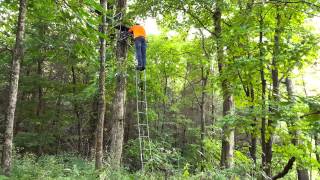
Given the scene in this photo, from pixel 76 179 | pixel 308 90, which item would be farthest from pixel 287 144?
pixel 308 90

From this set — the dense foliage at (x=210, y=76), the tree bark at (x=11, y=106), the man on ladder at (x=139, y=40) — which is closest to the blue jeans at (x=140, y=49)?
the man on ladder at (x=139, y=40)

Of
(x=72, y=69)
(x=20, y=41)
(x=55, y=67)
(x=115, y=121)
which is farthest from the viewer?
(x=55, y=67)

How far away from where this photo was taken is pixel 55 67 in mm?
21984

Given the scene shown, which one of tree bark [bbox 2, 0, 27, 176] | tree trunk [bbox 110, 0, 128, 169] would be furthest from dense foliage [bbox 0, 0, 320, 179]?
tree bark [bbox 2, 0, 27, 176]

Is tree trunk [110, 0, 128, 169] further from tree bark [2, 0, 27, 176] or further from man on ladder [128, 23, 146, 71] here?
tree bark [2, 0, 27, 176]

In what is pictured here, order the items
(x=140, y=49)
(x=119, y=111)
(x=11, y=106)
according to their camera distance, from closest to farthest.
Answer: (x=11, y=106), (x=140, y=49), (x=119, y=111)

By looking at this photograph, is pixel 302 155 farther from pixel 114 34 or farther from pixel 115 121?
pixel 114 34

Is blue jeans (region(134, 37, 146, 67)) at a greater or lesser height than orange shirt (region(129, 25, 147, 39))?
lesser

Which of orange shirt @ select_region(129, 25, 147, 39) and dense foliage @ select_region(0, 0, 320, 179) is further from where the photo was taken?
orange shirt @ select_region(129, 25, 147, 39)

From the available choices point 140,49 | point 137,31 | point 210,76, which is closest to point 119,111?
point 140,49

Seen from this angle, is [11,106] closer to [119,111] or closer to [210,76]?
[119,111]

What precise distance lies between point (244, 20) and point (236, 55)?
39.6 inches

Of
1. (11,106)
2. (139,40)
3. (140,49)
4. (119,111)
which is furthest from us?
(119,111)

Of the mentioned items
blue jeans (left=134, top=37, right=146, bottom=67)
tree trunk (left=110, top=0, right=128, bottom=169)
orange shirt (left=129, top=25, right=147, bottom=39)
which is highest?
orange shirt (left=129, top=25, right=147, bottom=39)
